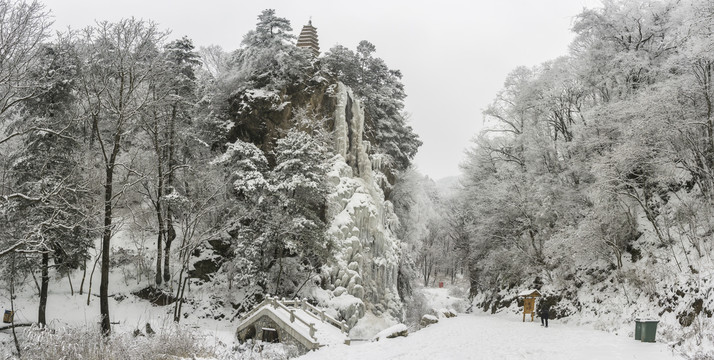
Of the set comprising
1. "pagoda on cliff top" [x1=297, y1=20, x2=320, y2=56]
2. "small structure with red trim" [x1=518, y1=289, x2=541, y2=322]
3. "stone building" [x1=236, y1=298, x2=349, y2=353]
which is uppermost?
"pagoda on cliff top" [x1=297, y1=20, x2=320, y2=56]

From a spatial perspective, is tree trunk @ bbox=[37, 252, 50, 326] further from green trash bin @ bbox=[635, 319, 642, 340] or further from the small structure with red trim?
green trash bin @ bbox=[635, 319, 642, 340]

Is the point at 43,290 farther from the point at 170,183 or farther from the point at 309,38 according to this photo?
the point at 309,38

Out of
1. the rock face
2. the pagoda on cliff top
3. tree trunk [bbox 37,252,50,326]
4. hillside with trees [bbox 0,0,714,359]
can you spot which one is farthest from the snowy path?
the pagoda on cliff top

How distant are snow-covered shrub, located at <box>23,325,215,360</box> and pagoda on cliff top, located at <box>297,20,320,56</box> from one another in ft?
92.9

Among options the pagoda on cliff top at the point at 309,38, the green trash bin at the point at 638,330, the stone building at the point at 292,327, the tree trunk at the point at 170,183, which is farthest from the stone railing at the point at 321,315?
the pagoda on cliff top at the point at 309,38

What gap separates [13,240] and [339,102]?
19284mm

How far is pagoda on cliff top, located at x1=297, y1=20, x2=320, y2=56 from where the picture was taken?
111 ft

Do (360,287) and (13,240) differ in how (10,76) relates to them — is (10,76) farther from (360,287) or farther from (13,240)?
(360,287)

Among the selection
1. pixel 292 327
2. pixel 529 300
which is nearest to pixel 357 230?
pixel 292 327

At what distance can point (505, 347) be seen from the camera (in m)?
11.5

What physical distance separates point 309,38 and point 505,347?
29180mm

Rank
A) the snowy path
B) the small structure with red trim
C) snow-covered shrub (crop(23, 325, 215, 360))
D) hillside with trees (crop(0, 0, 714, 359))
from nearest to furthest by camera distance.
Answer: snow-covered shrub (crop(23, 325, 215, 360)) < the snowy path < hillside with trees (crop(0, 0, 714, 359)) < the small structure with red trim

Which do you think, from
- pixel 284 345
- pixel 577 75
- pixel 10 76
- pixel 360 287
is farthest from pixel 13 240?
pixel 577 75

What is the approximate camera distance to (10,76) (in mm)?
9203
